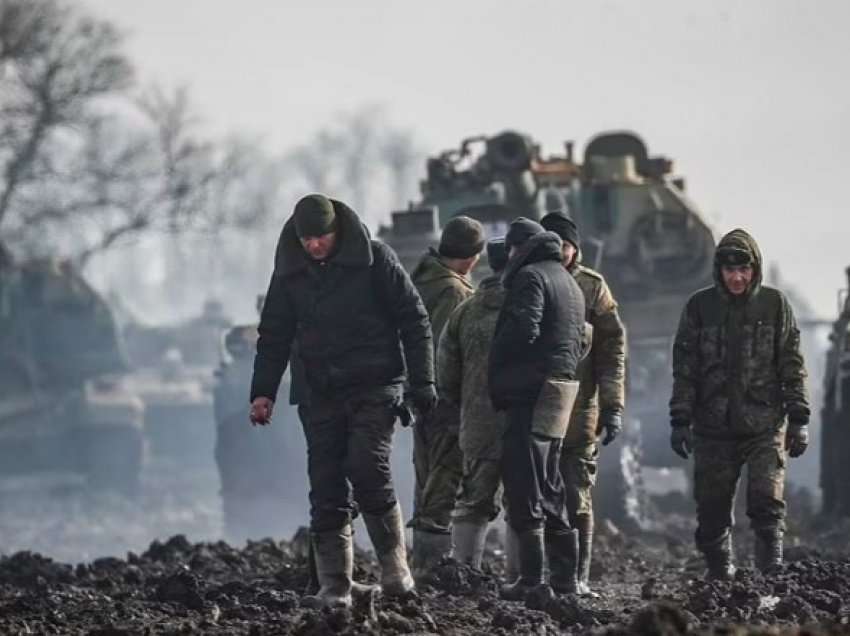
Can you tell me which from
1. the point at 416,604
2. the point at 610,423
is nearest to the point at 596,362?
the point at 610,423

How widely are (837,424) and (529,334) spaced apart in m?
7.55

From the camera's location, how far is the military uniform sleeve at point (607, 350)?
11.7 meters

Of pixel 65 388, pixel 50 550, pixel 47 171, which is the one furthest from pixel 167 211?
pixel 50 550

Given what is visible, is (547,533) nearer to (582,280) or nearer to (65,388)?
(582,280)

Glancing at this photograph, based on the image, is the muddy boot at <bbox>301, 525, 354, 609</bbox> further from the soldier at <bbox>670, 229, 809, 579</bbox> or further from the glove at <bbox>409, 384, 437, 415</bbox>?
the soldier at <bbox>670, 229, 809, 579</bbox>

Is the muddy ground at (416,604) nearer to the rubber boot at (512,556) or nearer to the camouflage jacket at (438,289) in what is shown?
the rubber boot at (512,556)

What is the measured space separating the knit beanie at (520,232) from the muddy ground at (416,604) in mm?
1583

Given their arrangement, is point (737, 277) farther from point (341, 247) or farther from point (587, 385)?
point (341, 247)

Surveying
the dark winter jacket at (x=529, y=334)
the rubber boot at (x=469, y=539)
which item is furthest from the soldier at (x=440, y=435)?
the dark winter jacket at (x=529, y=334)

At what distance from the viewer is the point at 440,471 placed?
39.7ft

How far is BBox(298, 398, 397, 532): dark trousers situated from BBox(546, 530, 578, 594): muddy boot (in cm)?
94

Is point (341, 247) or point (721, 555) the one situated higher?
point (341, 247)

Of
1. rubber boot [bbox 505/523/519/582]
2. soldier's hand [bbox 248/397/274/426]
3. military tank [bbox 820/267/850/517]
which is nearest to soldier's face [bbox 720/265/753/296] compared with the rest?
rubber boot [bbox 505/523/519/582]

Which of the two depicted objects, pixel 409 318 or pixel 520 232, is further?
pixel 520 232
